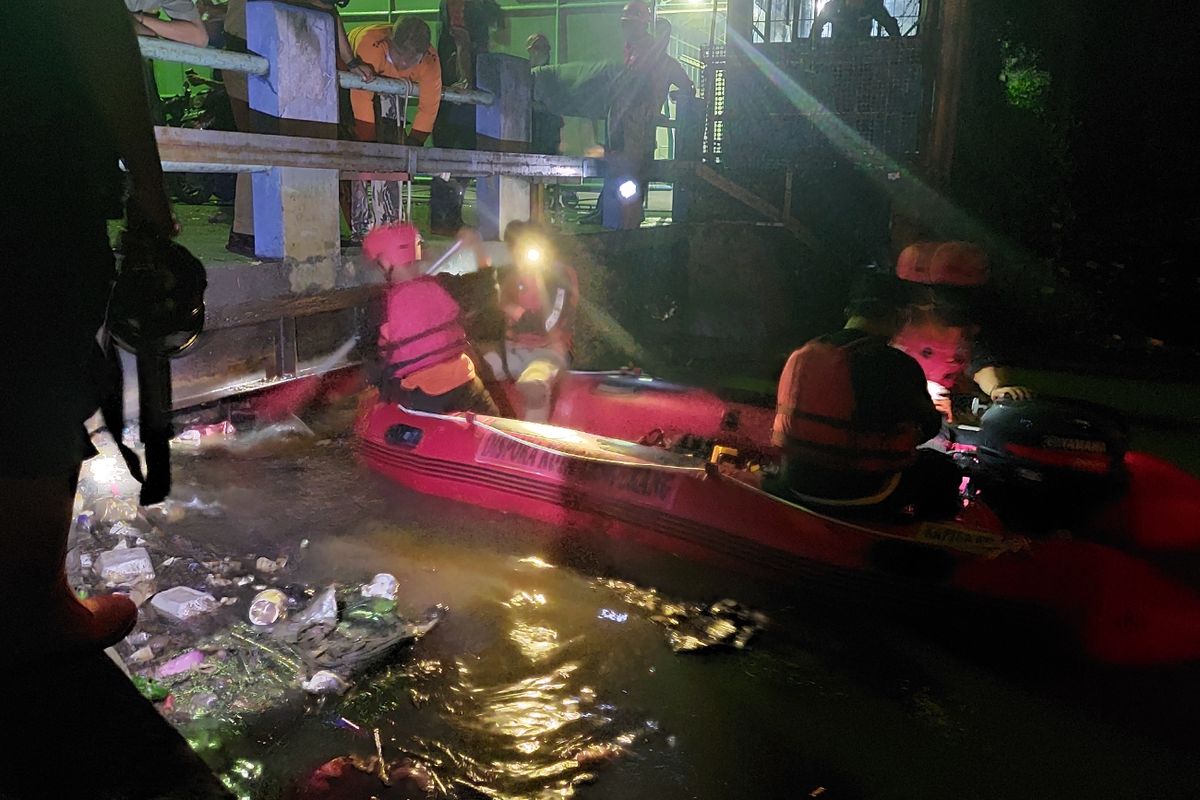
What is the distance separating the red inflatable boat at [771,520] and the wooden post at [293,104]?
4.35ft

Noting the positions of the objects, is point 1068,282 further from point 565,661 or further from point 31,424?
point 31,424

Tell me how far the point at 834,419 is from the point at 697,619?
114cm

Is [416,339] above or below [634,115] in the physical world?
below

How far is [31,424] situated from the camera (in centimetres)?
189

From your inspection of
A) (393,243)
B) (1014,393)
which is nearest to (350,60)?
(393,243)

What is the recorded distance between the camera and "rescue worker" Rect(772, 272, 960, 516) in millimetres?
3883

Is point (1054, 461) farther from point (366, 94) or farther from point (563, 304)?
point (366, 94)

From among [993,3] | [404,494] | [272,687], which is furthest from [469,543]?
[993,3]

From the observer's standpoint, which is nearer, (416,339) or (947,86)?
(416,339)

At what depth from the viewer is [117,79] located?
1.89m

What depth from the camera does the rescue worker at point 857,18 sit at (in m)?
11.2

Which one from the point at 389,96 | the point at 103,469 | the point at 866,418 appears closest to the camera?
the point at 866,418

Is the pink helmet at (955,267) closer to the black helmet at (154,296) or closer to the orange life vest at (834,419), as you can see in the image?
the orange life vest at (834,419)

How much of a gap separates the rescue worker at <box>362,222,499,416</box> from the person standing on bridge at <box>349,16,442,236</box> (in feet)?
5.91
